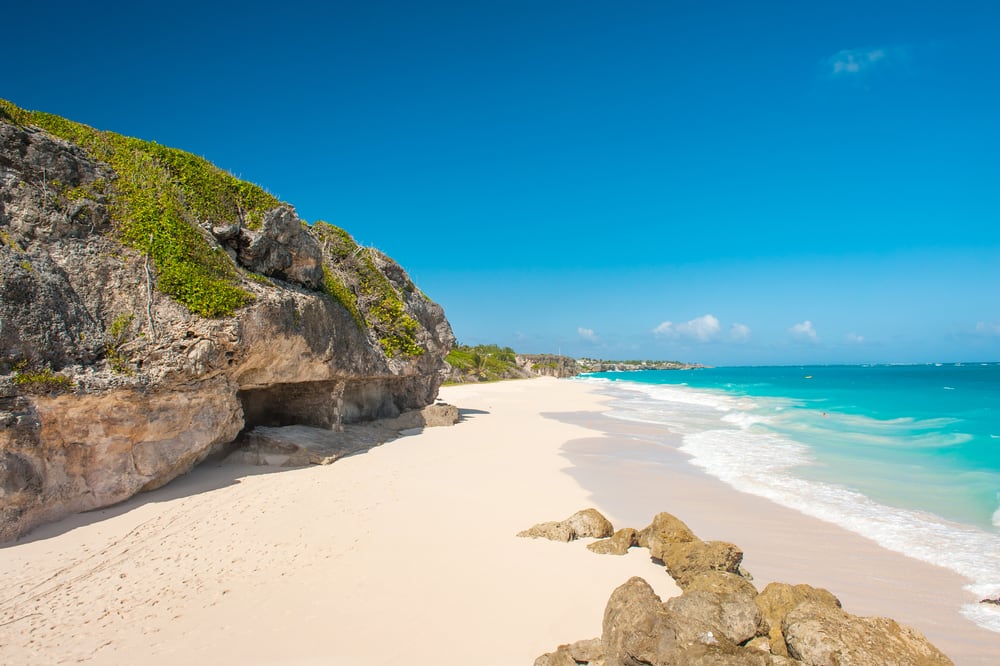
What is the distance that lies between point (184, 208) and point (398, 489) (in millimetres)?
7880

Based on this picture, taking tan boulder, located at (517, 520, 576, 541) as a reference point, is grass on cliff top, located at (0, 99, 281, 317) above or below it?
above

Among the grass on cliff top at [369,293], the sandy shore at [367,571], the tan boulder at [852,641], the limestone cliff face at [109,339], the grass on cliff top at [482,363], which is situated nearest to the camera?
the tan boulder at [852,641]

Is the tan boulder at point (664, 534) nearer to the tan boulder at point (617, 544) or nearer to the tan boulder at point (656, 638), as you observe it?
the tan boulder at point (617, 544)

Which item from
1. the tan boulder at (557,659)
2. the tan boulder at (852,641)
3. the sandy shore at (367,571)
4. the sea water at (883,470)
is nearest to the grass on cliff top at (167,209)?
the sandy shore at (367,571)

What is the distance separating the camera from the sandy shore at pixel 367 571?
4.86 m

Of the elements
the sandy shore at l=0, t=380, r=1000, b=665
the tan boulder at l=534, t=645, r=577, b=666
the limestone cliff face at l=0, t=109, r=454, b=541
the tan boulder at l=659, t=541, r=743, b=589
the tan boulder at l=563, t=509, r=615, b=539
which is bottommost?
the sandy shore at l=0, t=380, r=1000, b=665

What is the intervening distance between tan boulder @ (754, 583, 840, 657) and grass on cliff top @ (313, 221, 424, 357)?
45.0 feet

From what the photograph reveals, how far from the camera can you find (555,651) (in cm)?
448

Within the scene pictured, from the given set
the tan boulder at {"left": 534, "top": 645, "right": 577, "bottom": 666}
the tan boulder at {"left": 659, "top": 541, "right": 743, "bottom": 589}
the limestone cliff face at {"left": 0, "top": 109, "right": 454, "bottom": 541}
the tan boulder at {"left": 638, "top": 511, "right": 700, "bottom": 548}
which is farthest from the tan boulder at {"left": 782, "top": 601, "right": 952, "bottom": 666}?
the limestone cliff face at {"left": 0, "top": 109, "right": 454, "bottom": 541}

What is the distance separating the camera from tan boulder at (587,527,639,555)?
22.3ft

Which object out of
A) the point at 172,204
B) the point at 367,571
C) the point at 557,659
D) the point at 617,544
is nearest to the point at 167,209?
the point at 172,204

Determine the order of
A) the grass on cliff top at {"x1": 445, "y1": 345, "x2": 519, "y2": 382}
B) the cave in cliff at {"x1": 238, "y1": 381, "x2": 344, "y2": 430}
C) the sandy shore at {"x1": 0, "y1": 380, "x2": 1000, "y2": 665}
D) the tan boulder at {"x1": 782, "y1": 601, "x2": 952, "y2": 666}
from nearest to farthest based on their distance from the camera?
the tan boulder at {"x1": 782, "y1": 601, "x2": 952, "y2": 666} < the sandy shore at {"x1": 0, "y1": 380, "x2": 1000, "y2": 665} < the cave in cliff at {"x1": 238, "y1": 381, "x2": 344, "y2": 430} < the grass on cliff top at {"x1": 445, "y1": 345, "x2": 519, "y2": 382}

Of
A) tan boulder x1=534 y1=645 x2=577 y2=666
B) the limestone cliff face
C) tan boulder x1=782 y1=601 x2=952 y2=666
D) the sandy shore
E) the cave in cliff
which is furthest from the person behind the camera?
the cave in cliff

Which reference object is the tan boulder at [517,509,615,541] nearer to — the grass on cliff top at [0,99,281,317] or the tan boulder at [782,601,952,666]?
the tan boulder at [782,601,952,666]
